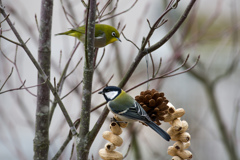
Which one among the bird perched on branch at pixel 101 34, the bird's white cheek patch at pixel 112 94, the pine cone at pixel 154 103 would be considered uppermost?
the bird perched on branch at pixel 101 34

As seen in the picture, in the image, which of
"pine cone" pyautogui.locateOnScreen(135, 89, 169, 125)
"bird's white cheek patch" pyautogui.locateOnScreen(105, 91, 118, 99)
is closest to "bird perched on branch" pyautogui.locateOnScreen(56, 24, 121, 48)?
"bird's white cheek patch" pyautogui.locateOnScreen(105, 91, 118, 99)

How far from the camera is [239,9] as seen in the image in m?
2.92

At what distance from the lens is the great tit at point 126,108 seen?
84 cm

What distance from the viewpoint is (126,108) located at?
936 mm

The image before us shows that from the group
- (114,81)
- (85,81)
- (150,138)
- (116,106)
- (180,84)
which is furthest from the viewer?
(150,138)

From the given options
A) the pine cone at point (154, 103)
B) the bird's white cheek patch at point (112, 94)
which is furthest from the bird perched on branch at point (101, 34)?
the pine cone at point (154, 103)

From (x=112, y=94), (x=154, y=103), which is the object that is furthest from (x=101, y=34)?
(x=154, y=103)

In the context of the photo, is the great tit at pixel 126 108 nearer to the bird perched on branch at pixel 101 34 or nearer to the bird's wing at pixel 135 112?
the bird's wing at pixel 135 112

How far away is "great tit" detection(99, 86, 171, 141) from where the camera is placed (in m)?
0.84

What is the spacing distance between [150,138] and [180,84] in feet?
2.09

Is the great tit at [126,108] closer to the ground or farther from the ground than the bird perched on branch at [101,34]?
closer to the ground

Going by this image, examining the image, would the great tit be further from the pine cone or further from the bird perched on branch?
the bird perched on branch

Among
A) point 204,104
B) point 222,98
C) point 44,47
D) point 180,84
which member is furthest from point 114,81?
point 44,47

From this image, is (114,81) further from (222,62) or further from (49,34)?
(49,34)
